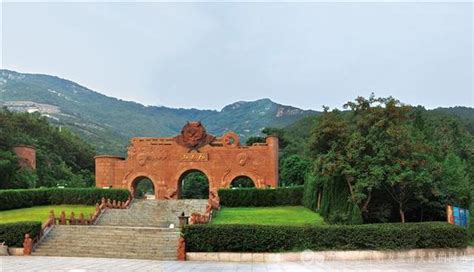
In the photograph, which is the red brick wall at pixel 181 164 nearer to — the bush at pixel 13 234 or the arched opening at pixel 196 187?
the bush at pixel 13 234

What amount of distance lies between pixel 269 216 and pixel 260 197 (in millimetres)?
5507

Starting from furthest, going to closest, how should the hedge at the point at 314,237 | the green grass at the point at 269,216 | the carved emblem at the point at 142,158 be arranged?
1. the carved emblem at the point at 142,158
2. the green grass at the point at 269,216
3. the hedge at the point at 314,237

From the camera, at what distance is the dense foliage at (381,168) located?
19.0m

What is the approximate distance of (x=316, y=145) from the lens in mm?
20656

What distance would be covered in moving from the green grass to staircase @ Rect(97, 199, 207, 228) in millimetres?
1971

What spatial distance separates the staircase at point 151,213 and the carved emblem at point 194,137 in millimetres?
5110

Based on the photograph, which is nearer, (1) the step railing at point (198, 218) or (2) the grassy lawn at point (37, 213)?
(1) the step railing at point (198, 218)

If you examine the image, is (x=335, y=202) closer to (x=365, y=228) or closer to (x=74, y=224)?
(x=365, y=228)

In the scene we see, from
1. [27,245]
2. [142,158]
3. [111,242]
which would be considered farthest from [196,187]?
[27,245]

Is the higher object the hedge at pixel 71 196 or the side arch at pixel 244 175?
the side arch at pixel 244 175

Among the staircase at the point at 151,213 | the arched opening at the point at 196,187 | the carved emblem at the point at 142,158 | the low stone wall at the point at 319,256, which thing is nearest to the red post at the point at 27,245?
the low stone wall at the point at 319,256

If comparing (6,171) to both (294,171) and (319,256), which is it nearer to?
(294,171)

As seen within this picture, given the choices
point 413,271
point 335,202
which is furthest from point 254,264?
point 335,202

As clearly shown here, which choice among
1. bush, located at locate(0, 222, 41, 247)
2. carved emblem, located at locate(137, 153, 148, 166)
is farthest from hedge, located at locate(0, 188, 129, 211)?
bush, located at locate(0, 222, 41, 247)
